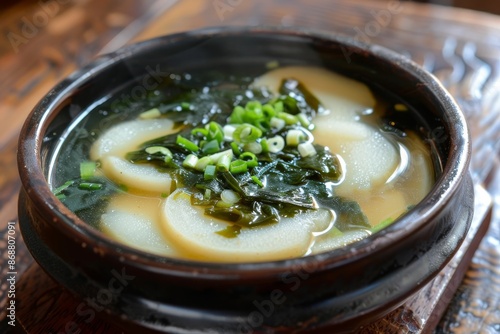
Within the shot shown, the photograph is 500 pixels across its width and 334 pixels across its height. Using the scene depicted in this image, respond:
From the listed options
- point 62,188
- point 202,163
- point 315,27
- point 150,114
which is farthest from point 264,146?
point 315,27

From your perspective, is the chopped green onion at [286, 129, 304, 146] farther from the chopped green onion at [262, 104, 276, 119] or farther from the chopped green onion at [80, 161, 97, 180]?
the chopped green onion at [80, 161, 97, 180]

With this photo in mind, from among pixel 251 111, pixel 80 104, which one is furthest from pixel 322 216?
pixel 80 104

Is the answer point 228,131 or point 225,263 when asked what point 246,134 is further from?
point 225,263

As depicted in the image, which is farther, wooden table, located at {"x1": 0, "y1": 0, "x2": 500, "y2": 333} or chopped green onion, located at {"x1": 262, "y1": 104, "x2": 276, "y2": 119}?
chopped green onion, located at {"x1": 262, "y1": 104, "x2": 276, "y2": 119}

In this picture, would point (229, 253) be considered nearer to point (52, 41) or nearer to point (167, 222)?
point (167, 222)

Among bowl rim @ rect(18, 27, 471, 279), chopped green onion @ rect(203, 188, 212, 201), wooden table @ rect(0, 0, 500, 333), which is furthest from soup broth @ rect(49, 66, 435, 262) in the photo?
wooden table @ rect(0, 0, 500, 333)

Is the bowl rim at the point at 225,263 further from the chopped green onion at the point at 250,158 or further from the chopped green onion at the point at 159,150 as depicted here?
the chopped green onion at the point at 250,158
